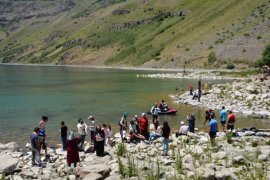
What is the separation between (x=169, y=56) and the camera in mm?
169500

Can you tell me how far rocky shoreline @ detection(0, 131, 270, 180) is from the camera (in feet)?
63.7

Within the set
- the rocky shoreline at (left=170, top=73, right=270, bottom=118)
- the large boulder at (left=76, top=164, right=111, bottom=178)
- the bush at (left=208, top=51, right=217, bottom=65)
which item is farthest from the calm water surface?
the bush at (left=208, top=51, right=217, bottom=65)

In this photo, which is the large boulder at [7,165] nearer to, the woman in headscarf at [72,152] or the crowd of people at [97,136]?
the crowd of people at [97,136]

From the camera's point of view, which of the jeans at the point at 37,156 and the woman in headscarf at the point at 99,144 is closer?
the jeans at the point at 37,156

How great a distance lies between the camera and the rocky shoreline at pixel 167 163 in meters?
19.4

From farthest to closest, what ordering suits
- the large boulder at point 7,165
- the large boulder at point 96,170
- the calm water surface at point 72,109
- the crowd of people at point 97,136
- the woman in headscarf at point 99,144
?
the calm water surface at point 72,109 → the woman in headscarf at point 99,144 → the crowd of people at point 97,136 → the large boulder at point 7,165 → the large boulder at point 96,170

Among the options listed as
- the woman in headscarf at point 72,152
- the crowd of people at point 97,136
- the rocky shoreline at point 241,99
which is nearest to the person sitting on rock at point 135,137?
the crowd of people at point 97,136

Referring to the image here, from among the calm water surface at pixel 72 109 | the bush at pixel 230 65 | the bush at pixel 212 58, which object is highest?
the bush at pixel 212 58

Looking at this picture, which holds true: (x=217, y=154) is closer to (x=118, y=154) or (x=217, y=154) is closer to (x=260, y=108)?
(x=118, y=154)

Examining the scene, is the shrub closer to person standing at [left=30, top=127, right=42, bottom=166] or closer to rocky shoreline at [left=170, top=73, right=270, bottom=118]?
person standing at [left=30, top=127, right=42, bottom=166]

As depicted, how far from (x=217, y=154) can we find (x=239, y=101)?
30881 mm

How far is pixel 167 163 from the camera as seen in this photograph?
22.0m

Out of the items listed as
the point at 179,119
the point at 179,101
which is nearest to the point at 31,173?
the point at 179,119

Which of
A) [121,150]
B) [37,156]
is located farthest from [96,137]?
[37,156]
